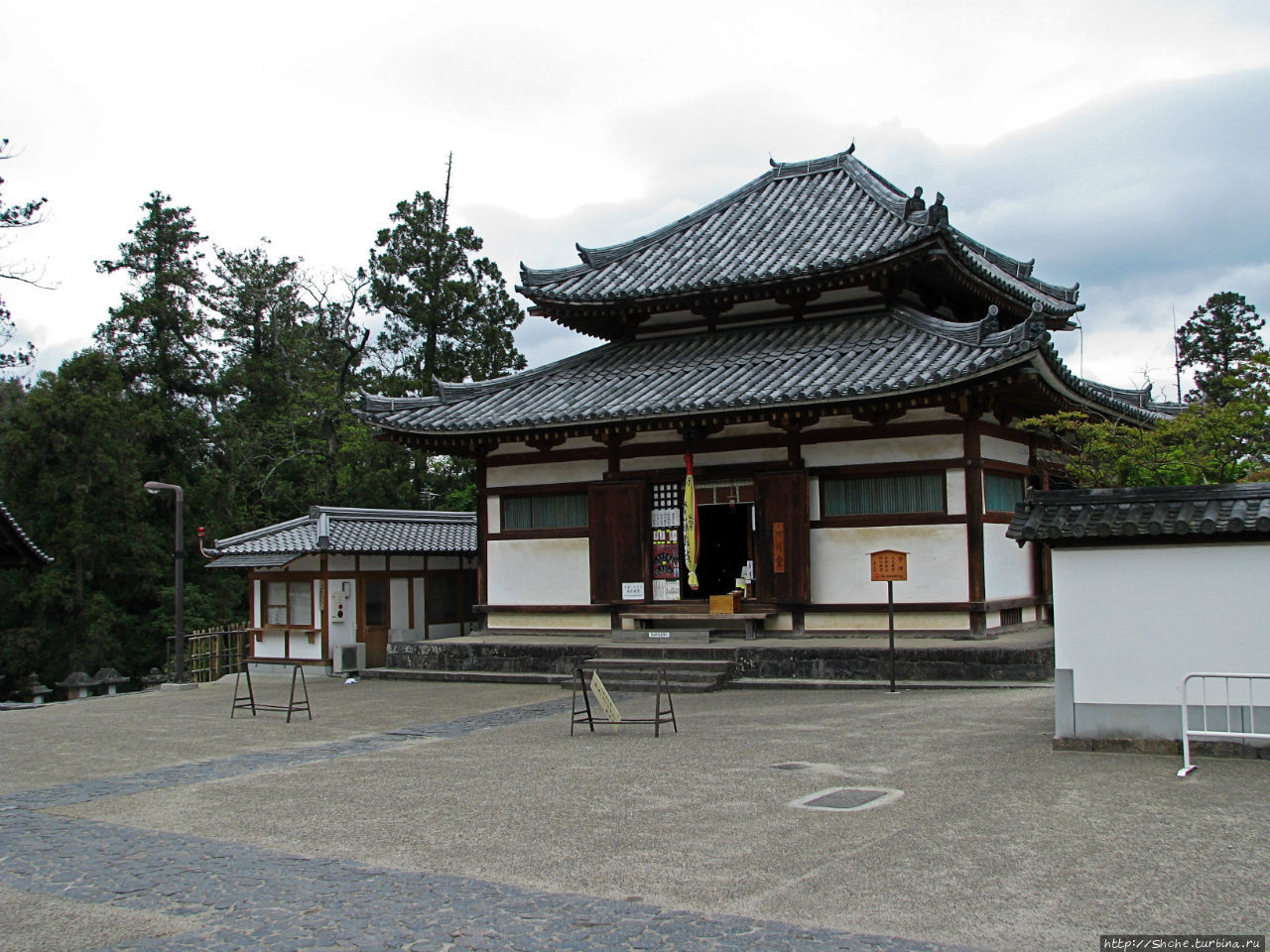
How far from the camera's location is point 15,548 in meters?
11.9

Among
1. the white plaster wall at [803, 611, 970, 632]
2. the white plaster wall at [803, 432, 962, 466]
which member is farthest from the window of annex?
the white plaster wall at [803, 432, 962, 466]

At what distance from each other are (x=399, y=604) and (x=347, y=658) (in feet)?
8.03

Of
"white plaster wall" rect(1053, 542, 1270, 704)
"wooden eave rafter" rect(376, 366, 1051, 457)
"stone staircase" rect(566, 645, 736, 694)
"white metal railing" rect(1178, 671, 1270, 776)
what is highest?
"wooden eave rafter" rect(376, 366, 1051, 457)

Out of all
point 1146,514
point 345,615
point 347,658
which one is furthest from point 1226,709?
point 345,615

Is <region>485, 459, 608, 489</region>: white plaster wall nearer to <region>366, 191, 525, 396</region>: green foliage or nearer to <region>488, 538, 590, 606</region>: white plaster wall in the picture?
<region>488, 538, 590, 606</region>: white plaster wall

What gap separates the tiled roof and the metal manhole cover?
882 centimetres

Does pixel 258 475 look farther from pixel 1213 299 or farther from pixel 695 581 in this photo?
pixel 1213 299

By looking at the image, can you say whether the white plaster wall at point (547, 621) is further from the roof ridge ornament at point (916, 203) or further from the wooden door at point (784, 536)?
the roof ridge ornament at point (916, 203)

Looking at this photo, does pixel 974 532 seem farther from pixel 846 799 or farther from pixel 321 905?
pixel 321 905

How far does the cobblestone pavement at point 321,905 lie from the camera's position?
17.1ft

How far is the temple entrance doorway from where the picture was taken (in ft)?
71.2

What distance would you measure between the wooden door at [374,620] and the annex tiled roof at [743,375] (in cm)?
539

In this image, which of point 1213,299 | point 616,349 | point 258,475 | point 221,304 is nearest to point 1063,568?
point 616,349

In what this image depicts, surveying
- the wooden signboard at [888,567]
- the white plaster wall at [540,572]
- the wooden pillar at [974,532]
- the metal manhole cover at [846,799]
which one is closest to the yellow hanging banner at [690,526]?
the white plaster wall at [540,572]
